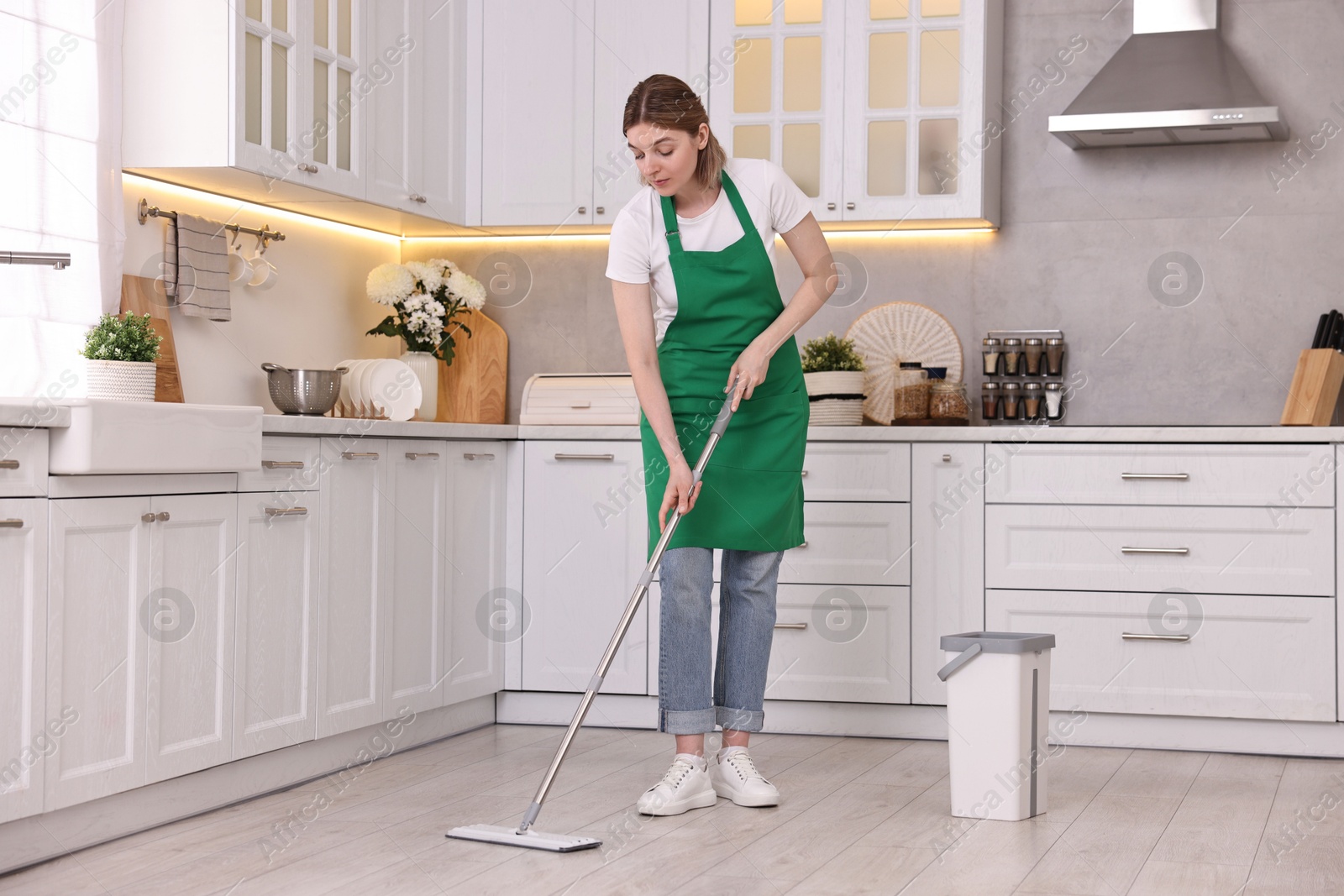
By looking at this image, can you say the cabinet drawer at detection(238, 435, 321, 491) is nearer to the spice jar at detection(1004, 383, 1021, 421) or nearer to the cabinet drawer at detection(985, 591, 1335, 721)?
the cabinet drawer at detection(985, 591, 1335, 721)

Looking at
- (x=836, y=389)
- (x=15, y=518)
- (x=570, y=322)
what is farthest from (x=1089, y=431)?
(x=15, y=518)

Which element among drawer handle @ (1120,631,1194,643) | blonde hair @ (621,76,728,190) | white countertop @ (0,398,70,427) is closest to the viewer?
white countertop @ (0,398,70,427)

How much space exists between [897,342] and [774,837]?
1.91 meters

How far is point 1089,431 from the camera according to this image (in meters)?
3.43

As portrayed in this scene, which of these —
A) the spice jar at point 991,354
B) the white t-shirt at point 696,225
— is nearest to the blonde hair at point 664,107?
the white t-shirt at point 696,225

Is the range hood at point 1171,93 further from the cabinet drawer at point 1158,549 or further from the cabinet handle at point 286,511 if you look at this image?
the cabinet handle at point 286,511

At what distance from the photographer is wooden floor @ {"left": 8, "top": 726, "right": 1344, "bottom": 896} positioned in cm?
222

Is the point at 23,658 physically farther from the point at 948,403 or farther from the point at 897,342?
the point at 897,342

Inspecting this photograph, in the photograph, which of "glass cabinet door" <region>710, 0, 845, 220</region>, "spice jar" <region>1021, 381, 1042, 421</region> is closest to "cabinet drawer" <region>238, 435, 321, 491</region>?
"glass cabinet door" <region>710, 0, 845, 220</region>

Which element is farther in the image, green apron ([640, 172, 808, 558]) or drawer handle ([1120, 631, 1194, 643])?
drawer handle ([1120, 631, 1194, 643])

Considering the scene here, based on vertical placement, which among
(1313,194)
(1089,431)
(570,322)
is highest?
(1313,194)

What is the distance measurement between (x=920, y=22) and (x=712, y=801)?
2198 mm

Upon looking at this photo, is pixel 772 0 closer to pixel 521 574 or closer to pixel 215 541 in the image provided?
pixel 521 574

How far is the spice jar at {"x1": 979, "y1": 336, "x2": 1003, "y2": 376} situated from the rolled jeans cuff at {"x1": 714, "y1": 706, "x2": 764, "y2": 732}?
60.8 inches
